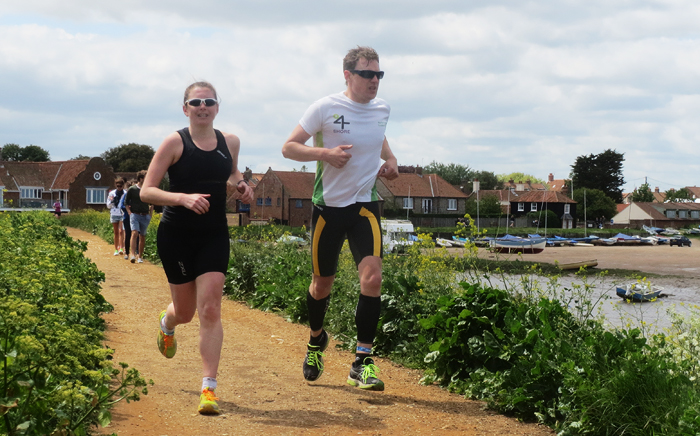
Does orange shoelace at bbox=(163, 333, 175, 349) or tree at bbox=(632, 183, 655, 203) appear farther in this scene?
tree at bbox=(632, 183, 655, 203)

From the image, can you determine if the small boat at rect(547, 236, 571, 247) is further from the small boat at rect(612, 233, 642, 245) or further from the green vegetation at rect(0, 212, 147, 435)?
the green vegetation at rect(0, 212, 147, 435)

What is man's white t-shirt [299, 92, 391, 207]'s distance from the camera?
5469mm

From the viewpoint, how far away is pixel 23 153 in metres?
119

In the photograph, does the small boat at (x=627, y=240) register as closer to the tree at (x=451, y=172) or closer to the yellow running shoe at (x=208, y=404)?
the tree at (x=451, y=172)

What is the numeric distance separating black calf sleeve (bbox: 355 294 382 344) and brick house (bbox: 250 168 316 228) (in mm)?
81459

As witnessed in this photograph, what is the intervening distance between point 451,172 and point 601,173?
2973 centimetres

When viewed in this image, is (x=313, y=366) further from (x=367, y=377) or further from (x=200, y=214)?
(x=200, y=214)

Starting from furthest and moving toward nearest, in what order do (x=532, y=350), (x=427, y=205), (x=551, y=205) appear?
(x=551, y=205) → (x=427, y=205) → (x=532, y=350)

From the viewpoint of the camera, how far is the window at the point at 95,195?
83312mm

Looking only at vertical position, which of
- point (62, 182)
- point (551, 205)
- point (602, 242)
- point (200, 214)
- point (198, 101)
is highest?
point (62, 182)

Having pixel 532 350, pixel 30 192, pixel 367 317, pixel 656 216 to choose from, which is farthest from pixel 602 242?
pixel 532 350

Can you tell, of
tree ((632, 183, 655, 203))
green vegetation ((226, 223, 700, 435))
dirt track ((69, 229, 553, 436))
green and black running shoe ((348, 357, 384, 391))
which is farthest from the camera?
tree ((632, 183, 655, 203))

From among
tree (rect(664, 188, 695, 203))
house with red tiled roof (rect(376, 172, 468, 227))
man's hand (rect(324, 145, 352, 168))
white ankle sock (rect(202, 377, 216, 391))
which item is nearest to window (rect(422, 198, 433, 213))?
house with red tiled roof (rect(376, 172, 468, 227))

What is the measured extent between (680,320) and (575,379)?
1.33m
